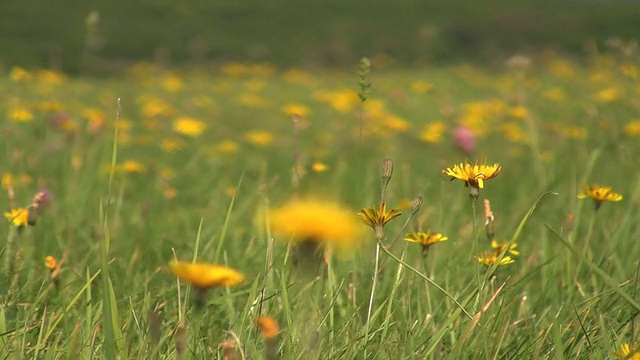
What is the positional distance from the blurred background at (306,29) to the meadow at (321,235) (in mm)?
6889

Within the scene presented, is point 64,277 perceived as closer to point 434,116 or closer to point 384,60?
point 434,116

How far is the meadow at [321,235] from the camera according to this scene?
3.10 feet

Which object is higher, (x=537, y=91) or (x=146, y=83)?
(x=537, y=91)

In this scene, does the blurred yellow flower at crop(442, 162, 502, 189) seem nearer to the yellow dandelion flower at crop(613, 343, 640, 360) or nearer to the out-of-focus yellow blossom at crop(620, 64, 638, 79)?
the yellow dandelion flower at crop(613, 343, 640, 360)

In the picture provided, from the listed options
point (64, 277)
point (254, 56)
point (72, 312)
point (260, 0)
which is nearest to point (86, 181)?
point (64, 277)

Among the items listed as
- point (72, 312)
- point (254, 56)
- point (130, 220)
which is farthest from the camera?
point (254, 56)

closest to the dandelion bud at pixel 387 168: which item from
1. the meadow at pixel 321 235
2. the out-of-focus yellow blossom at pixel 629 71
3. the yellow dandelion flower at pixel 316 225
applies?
the meadow at pixel 321 235

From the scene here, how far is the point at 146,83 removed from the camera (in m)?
6.74

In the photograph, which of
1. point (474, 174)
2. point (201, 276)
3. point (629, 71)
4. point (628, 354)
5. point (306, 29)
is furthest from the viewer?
point (306, 29)

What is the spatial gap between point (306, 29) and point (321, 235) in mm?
17163

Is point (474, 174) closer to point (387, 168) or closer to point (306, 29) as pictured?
point (387, 168)

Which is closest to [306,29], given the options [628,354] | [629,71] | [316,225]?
[629,71]

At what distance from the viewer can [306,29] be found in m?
17.5

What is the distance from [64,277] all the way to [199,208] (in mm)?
973
